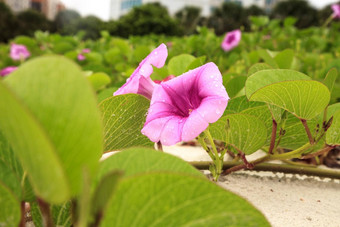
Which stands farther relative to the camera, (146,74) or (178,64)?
(178,64)

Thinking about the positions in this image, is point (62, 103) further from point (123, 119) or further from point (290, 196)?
point (290, 196)

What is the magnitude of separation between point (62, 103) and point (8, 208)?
127 millimetres

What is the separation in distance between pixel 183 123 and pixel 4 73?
222 centimetres

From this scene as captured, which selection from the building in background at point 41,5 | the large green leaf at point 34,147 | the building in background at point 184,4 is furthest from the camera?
the building in background at point 41,5

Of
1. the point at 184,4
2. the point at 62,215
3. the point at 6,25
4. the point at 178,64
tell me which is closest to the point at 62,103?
the point at 62,215

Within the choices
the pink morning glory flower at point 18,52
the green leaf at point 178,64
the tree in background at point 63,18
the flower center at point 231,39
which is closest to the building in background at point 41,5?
the tree in background at point 63,18

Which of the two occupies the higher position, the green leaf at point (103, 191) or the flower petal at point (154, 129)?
the green leaf at point (103, 191)

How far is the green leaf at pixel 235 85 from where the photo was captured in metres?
0.84

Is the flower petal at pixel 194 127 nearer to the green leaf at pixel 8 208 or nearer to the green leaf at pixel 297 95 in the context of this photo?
the green leaf at pixel 297 95

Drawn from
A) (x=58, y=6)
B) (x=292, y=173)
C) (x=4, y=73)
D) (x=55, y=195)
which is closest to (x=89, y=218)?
(x=55, y=195)

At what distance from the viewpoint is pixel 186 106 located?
2.07ft

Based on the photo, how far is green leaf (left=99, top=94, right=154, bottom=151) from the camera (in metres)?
0.55

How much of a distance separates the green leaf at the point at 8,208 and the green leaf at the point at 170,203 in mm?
89

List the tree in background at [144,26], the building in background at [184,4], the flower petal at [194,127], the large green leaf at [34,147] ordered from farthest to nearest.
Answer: the building in background at [184,4], the tree in background at [144,26], the flower petal at [194,127], the large green leaf at [34,147]
